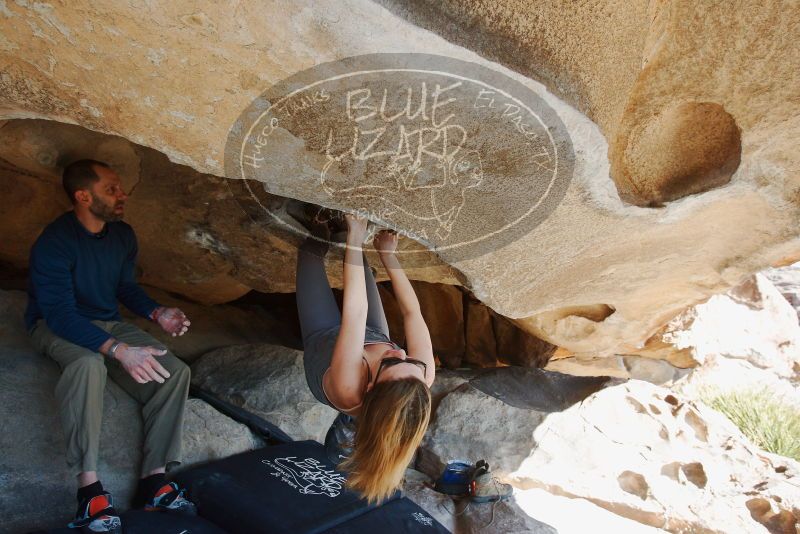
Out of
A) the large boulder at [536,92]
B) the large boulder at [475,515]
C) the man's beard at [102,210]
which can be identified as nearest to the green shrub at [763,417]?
the large boulder at [536,92]

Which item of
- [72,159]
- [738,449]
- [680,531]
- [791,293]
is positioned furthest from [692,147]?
[791,293]

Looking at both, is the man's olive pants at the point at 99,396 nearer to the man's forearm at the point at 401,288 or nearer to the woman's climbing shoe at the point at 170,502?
the woman's climbing shoe at the point at 170,502

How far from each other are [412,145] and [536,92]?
343 mm

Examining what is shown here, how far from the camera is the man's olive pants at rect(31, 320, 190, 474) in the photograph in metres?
1.87

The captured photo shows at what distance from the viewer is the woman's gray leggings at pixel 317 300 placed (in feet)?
6.54

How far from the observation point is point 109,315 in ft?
7.30

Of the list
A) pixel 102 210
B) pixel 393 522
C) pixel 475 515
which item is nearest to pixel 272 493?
pixel 393 522

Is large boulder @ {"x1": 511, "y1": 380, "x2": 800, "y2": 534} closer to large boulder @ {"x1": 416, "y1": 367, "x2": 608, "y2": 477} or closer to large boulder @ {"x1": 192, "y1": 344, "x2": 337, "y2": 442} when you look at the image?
large boulder @ {"x1": 416, "y1": 367, "x2": 608, "y2": 477}

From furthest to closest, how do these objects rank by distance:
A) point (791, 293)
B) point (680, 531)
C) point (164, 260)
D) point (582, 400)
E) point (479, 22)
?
point (791, 293) < point (582, 400) < point (164, 260) < point (680, 531) < point (479, 22)

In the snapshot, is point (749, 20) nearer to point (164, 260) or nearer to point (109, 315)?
point (109, 315)

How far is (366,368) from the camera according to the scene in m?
1.72

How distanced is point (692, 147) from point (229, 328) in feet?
8.64

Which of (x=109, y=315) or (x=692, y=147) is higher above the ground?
(x=692, y=147)

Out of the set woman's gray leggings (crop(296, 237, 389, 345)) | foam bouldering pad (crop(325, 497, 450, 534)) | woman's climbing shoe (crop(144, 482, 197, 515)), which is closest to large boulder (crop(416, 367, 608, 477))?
foam bouldering pad (crop(325, 497, 450, 534))
